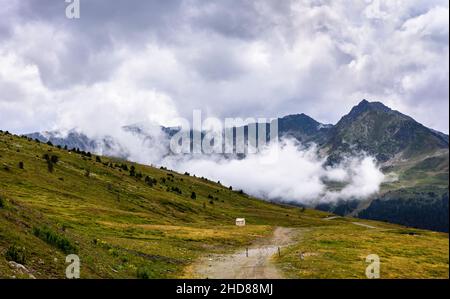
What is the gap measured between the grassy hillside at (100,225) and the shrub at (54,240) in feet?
0.27

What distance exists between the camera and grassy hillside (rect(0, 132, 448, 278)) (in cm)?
3377

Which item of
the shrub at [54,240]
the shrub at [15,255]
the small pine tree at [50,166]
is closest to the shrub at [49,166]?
the small pine tree at [50,166]

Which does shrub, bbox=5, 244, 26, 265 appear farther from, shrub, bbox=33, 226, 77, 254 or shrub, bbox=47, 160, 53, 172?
shrub, bbox=47, 160, 53, 172

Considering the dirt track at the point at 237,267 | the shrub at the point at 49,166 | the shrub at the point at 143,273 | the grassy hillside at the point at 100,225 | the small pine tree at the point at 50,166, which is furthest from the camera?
the shrub at the point at 49,166

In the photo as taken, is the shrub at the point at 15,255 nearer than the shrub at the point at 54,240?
Yes

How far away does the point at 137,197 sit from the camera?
5369 inches

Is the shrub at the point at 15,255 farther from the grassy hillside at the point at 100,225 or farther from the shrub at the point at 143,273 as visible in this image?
the shrub at the point at 143,273

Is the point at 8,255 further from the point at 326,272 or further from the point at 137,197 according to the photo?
the point at 137,197

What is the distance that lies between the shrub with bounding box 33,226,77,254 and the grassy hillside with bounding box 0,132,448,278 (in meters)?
0.08

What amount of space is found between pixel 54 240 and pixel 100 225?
4043cm

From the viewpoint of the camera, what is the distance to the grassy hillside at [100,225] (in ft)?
111

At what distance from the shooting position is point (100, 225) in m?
75.3

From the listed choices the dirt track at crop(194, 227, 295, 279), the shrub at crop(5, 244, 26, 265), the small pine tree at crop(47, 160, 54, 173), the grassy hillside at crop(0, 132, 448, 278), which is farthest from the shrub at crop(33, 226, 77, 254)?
the small pine tree at crop(47, 160, 54, 173)
